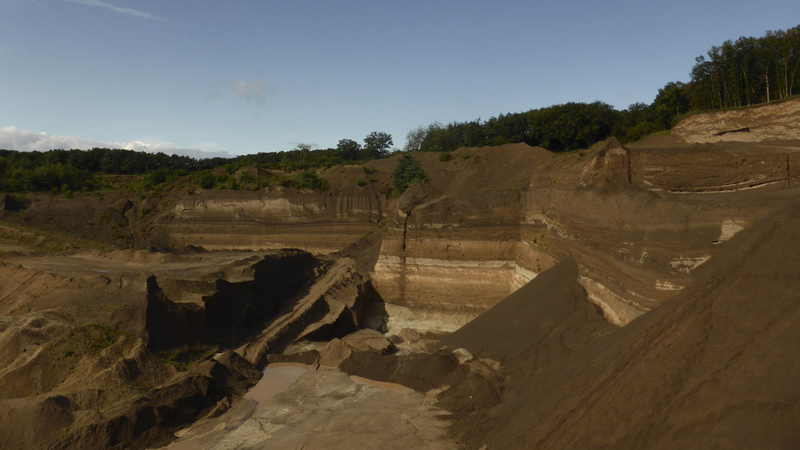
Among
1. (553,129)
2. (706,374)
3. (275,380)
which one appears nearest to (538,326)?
(275,380)

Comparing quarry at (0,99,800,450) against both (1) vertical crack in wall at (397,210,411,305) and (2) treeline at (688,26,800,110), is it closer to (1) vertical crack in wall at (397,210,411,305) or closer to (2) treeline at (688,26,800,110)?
(1) vertical crack in wall at (397,210,411,305)

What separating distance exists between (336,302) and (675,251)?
1293cm

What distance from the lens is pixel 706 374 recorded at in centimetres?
652

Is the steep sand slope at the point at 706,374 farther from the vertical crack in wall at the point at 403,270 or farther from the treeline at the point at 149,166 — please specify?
the treeline at the point at 149,166

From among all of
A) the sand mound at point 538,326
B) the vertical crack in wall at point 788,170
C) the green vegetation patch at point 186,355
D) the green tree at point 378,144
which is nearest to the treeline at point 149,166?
the green tree at point 378,144

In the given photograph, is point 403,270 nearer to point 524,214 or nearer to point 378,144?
point 524,214

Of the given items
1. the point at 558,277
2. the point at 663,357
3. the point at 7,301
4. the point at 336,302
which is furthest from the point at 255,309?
the point at 663,357

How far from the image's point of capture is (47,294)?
56.9 ft

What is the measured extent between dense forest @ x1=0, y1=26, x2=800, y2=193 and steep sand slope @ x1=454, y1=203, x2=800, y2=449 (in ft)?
71.9

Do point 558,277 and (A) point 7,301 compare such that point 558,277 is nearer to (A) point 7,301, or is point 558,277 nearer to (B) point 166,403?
(B) point 166,403

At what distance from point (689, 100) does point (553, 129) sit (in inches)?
347

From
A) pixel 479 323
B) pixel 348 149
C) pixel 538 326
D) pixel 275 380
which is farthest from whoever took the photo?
pixel 348 149

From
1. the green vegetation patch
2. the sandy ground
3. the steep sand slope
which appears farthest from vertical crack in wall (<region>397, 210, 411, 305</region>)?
the steep sand slope

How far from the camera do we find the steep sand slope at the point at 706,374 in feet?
18.6
